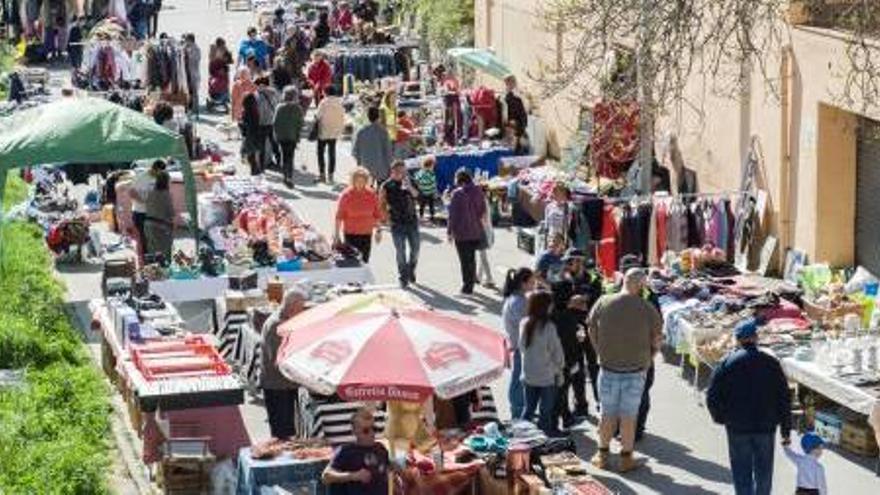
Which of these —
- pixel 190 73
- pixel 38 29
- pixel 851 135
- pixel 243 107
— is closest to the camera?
pixel 851 135

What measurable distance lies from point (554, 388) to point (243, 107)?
14.2m

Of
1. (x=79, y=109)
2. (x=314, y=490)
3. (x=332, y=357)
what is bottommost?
(x=314, y=490)

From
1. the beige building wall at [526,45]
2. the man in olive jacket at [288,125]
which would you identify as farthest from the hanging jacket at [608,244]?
the man in olive jacket at [288,125]

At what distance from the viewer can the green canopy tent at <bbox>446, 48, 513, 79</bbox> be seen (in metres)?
32.1

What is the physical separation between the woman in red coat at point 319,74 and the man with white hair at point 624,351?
62.4 ft

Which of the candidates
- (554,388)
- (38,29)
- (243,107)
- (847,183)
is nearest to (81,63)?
(38,29)

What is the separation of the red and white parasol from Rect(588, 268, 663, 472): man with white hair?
1.61m

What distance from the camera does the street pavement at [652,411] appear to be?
16578mm

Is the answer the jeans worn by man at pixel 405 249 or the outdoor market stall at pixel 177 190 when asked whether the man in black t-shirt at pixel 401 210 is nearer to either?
the jeans worn by man at pixel 405 249

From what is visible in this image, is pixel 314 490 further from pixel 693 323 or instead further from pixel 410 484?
pixel 693 323

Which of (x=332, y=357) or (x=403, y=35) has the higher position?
(x=403, y=35)

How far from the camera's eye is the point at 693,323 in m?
19.5

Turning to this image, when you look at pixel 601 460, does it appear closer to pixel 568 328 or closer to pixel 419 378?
pixel 568 328

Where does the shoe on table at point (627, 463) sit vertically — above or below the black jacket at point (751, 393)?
below
